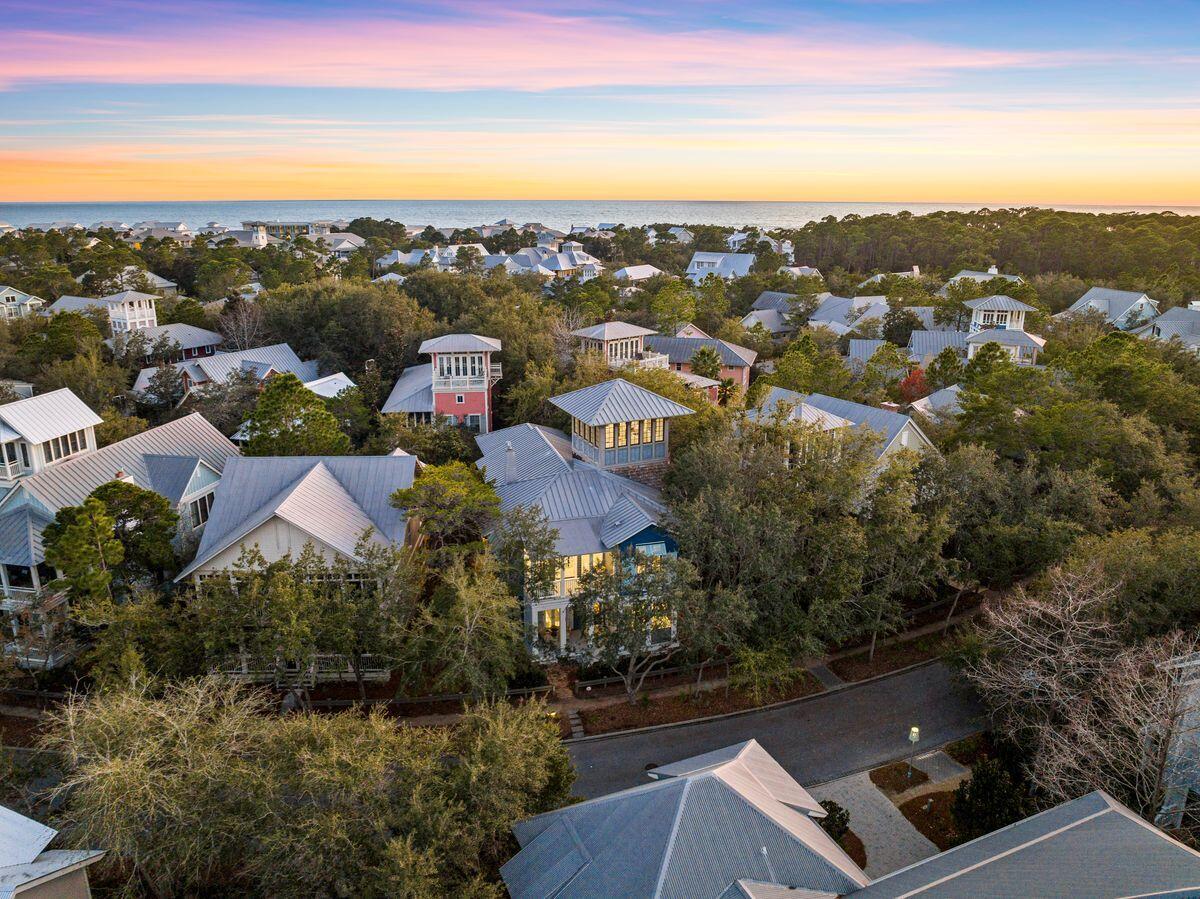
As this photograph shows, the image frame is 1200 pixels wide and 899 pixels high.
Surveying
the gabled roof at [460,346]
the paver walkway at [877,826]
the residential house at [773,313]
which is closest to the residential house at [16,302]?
the gabled roof at [460,346]

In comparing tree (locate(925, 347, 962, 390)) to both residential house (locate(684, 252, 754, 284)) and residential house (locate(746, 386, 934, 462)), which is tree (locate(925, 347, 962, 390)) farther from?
residential house (locate(684, 252, 754, 284))

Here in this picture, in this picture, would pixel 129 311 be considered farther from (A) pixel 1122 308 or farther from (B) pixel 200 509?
(A) pixel 1122 308

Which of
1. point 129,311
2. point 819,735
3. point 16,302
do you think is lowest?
point 819,735

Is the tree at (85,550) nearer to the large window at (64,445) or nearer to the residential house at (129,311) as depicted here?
the large window at (64,445)

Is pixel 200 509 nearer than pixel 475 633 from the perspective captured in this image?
No

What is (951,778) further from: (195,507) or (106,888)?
(195,507)

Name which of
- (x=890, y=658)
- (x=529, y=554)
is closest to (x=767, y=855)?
(x=529, y=554)

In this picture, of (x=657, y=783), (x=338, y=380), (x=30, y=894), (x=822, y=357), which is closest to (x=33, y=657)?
(x=30, y=894)

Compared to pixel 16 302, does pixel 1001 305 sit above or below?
above

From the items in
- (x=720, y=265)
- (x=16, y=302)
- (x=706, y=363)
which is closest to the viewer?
(x=706, y=363)
